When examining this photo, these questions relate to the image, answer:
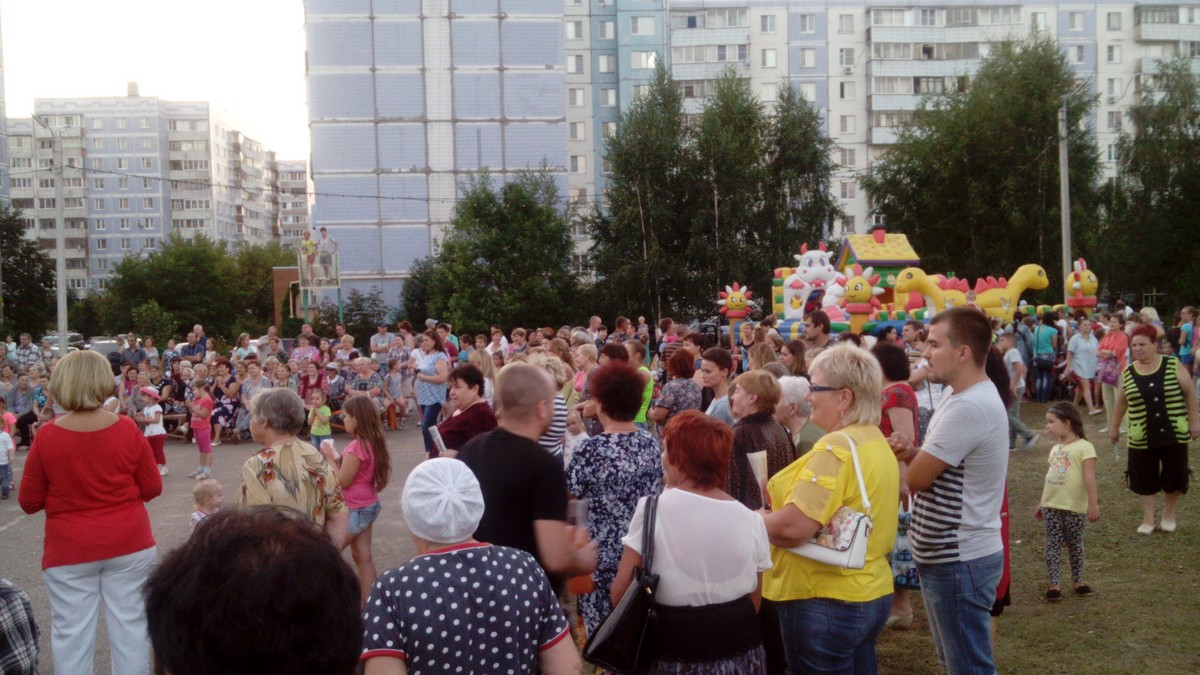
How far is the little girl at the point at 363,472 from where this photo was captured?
21.7 feet

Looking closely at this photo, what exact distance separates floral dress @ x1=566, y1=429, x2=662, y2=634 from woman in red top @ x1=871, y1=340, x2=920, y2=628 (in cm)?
126

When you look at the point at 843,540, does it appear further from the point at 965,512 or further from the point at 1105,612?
the point at 1105,612

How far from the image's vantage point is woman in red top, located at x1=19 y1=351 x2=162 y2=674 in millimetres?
4762

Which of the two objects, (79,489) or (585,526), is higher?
(79,489)

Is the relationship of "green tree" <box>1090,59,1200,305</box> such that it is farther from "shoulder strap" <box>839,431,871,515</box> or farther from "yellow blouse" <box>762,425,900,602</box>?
"shoulder strap" <box>839,431,871,515</box>

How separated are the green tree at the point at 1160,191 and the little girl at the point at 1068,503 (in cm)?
3335

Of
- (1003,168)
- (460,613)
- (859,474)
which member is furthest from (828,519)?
(1003,168)

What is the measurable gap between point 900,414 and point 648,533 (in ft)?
7.13

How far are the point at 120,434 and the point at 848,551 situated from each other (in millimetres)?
3541

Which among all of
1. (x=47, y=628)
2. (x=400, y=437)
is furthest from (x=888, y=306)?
(x=47, y=628)

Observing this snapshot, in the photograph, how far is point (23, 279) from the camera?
153 feet

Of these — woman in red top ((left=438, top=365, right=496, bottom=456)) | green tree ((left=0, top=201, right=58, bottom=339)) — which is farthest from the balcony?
woman in red top ((left=438, top=365, right=496, bottom=456))

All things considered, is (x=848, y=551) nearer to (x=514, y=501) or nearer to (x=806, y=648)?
(x=806, y=648)

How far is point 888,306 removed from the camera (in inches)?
855
